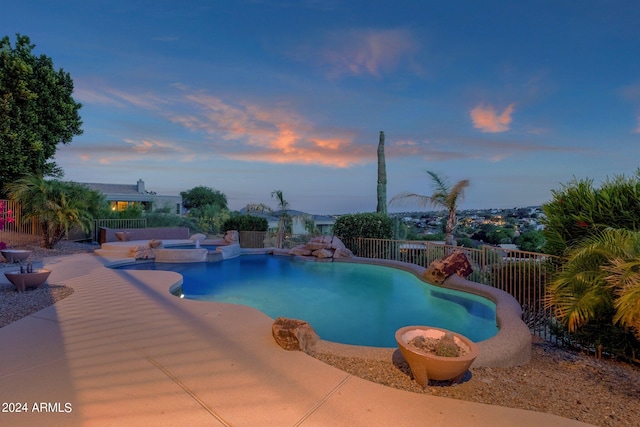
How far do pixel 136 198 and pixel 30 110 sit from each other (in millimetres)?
17270

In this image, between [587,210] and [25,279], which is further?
[25,279]

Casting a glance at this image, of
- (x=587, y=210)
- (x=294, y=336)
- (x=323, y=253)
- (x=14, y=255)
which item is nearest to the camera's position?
(x=294, y=336)

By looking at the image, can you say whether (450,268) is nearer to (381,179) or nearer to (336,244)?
(336,244)

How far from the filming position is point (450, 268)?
781 centimetres

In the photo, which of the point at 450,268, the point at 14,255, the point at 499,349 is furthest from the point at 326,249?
the point at 14,255

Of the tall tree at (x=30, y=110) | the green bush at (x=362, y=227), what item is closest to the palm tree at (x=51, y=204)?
the tall tree at (x=30, y=110)

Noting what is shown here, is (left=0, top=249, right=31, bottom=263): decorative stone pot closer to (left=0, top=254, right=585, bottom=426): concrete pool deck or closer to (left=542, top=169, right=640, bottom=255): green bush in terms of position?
(left=0, top=254, right=585, bottom=426): concrete pool deck

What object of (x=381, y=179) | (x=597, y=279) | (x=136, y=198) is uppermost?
(x=381, y=179)

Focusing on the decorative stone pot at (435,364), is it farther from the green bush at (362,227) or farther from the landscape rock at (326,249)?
the green bush at (362,227)

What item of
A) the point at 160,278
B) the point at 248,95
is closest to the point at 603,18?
the point at 248,95

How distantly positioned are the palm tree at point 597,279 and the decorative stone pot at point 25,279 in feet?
26.7

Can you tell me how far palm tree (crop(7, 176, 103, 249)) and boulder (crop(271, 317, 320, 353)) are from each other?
11.0 m

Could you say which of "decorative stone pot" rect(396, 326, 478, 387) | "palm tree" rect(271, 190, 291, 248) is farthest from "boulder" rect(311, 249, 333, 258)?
"decorative stone pot" rect(396, 326, 478, 387)

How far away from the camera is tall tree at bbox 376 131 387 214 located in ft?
50.3
